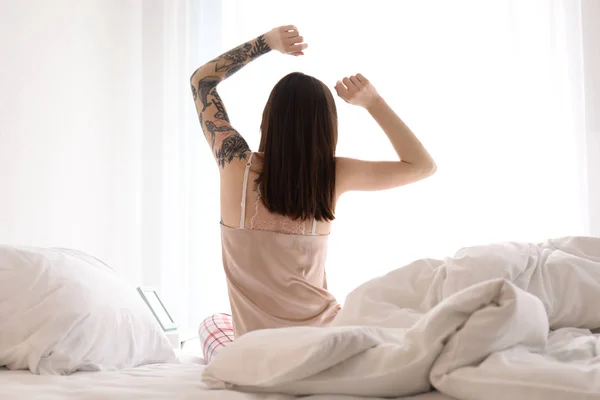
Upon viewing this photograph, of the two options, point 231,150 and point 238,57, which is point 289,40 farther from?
point 231,150

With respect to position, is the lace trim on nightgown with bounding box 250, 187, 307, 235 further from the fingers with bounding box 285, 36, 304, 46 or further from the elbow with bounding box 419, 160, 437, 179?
the fingers with bounding box 285, 36, 304, 46

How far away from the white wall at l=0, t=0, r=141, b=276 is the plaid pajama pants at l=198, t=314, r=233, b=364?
2.56ft

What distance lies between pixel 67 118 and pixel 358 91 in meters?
1.41

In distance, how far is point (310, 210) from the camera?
5.66 feet

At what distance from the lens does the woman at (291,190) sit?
1.71m

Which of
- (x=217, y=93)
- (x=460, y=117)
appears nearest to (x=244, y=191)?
(x=217, y=93)

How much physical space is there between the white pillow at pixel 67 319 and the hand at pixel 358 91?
2.42 feet

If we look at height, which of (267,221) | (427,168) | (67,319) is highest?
(427,168)

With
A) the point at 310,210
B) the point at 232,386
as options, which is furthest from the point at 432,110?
the point at 232,386

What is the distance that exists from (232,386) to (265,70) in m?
2.55

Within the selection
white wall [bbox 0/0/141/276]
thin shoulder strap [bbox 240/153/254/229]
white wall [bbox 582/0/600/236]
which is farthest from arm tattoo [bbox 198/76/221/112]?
white wall [bbox 582/0/600/236]

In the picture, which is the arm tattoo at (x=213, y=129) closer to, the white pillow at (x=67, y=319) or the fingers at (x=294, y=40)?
the fingers at (x=294, y=40)

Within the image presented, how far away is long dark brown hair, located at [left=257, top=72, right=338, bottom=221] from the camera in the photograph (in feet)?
5.61

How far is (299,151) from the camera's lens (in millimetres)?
1721
